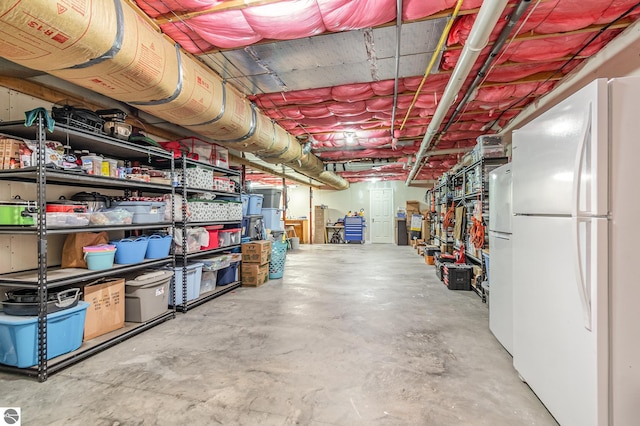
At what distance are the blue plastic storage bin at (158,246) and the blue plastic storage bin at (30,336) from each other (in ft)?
3.01

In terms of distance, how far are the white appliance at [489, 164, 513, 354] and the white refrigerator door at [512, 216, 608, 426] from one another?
407 mm

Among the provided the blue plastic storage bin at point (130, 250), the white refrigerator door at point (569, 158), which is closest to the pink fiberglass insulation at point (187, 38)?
the blue plastic storage bin at point (130, 250)

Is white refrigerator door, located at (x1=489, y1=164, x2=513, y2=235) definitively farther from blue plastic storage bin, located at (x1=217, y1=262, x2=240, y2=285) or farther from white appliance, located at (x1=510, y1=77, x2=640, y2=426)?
blue plastic storage bin, located at (x1=217, y1=262, x2=240, y2=285)

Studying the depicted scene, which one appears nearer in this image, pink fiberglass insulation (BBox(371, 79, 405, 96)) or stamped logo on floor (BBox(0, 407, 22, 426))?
stamped logo on floor (BBox(0, 407, 22, 426))

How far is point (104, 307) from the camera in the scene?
2758 millimetres

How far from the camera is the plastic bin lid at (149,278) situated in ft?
9.96

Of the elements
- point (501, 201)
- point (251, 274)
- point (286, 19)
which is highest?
point (286, 19)

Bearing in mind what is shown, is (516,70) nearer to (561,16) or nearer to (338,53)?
(561,16)

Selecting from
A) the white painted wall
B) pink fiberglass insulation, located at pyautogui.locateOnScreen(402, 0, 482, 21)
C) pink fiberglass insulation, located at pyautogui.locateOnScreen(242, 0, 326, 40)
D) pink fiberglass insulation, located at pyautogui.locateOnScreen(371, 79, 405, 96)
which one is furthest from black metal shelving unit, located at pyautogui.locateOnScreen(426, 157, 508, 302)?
the white painted wall

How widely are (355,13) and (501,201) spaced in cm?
202

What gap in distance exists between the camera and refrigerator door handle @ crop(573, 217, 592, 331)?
1.37 m

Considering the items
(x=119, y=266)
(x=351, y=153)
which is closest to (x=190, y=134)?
(x=119, y=266)

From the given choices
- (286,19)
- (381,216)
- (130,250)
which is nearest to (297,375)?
(130,250)

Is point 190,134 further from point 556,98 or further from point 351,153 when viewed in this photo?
point 556,98
